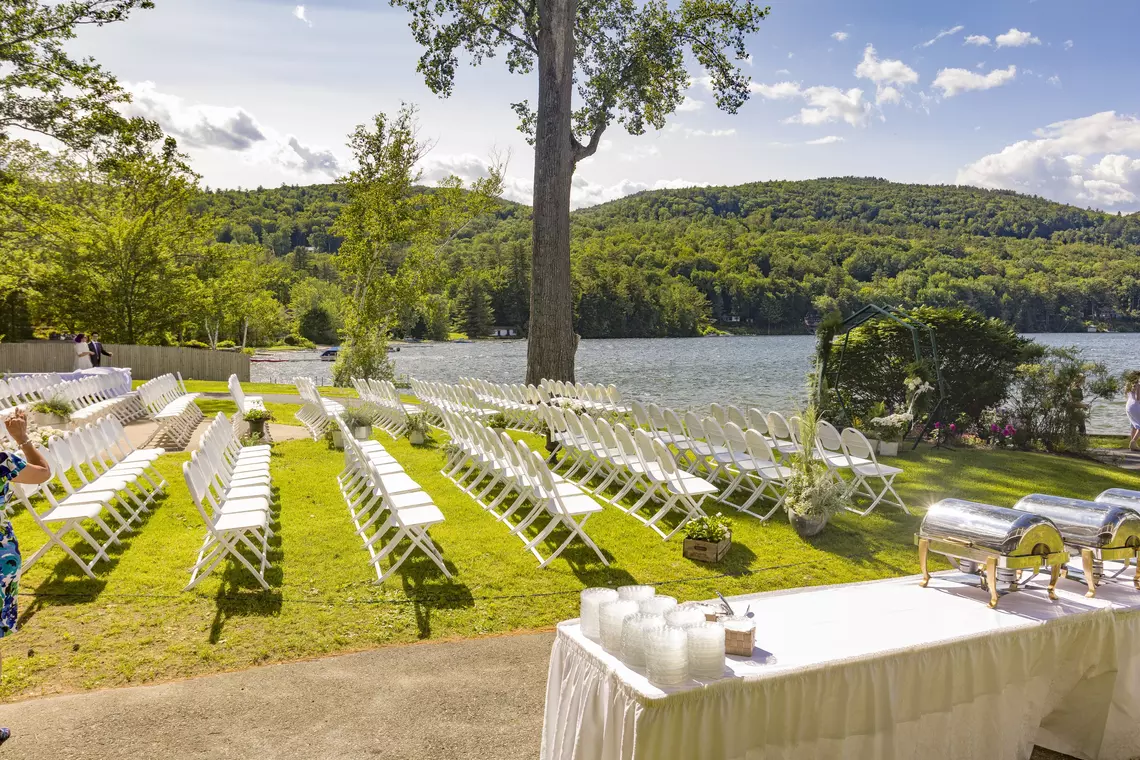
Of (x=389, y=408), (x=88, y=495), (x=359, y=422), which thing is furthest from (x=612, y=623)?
(x=389, y=408)

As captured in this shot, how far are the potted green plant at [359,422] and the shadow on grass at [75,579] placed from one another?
4973 millimetres

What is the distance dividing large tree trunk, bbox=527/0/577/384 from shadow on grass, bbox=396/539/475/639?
822 cm

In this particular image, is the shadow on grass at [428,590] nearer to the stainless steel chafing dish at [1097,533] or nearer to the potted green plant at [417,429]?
the stainless steel chafing dish at [1097,533]

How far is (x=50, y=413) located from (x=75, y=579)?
724 cm

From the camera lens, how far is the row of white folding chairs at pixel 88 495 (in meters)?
5.36

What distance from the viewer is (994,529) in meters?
3.22

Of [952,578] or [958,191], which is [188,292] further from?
[958,191]

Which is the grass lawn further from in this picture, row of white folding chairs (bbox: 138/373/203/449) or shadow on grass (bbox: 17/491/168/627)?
row of white folding chairs (bbox: 138/373/203/449)

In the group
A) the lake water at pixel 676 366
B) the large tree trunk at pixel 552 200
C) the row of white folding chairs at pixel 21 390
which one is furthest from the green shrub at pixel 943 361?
the row of white folding chairs at pixel 21 390

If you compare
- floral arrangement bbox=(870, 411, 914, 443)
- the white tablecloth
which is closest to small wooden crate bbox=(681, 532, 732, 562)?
the white tablecloth

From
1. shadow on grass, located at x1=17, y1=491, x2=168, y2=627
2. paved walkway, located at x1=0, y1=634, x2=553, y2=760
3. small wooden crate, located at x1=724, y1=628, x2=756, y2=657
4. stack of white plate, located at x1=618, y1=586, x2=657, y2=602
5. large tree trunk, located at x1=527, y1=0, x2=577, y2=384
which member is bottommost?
shadow on grass, located at x1=17, y1=491, x2=168, y2=627

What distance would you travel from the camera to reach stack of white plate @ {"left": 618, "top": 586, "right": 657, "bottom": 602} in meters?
Result: 2.80

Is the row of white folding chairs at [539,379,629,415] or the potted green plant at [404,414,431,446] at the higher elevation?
the row of white folding chairs at [539,379,629,415]

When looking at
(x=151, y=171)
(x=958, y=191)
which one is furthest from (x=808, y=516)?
(x=958, y=191)
